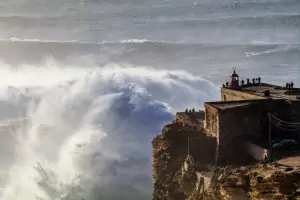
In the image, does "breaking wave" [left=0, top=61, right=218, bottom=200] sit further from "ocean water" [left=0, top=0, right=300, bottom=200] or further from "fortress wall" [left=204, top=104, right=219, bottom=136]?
"fortress wall" [left=204, top=104, right=219, bottom=136]

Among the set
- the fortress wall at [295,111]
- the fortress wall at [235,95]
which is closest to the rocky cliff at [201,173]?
the fortress wall at [235,95]

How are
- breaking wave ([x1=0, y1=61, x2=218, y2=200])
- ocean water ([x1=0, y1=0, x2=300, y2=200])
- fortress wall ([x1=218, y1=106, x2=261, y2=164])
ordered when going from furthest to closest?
ocean water ([x1=0, y1=0, x2=300, y2=200]), breaking wave ([x1=0, y1=61, x2=218, y2=200]), fortress wall ([x1=218, y1=106, x2=261, y2=164])

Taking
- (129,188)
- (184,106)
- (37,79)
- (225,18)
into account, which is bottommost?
(129,188)

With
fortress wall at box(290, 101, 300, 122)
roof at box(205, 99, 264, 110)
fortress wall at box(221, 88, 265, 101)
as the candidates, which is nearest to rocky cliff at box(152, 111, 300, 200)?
roof at box(205, 99, 264, 110)

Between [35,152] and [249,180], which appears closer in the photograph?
[249,180]

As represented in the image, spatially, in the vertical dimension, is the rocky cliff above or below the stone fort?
below

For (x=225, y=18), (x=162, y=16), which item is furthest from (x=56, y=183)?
(x=162, y=16)

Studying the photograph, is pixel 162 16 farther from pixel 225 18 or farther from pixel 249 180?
pixel 249 180
